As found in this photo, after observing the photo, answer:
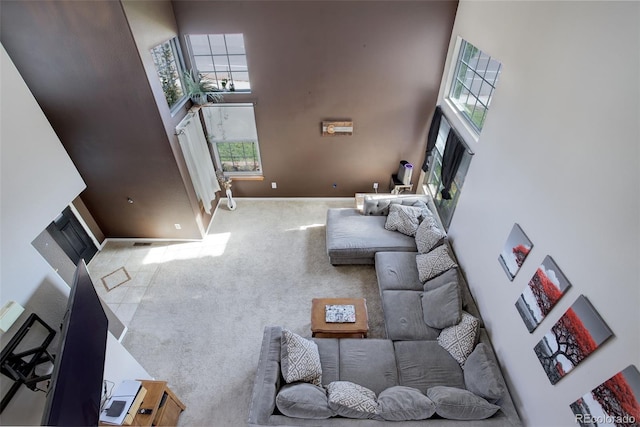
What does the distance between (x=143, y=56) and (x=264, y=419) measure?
3867 millimetres

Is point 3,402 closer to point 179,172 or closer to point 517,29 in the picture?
point 179,172

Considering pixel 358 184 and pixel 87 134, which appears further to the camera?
pixel 358 184

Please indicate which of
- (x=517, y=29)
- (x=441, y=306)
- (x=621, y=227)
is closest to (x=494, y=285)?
(x=441, y=306)

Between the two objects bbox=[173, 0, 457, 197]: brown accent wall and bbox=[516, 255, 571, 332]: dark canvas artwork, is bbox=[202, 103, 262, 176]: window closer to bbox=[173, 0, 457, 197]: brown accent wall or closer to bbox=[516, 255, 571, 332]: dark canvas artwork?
bbox=[173, 0, 457, 197]: brown accent wall

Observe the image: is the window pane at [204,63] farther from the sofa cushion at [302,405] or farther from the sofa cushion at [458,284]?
the sofa cushion at [302,405]

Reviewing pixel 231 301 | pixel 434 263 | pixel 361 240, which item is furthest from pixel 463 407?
pixel 231 301

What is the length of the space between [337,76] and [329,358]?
3826 millimetres

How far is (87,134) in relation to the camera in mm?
3986

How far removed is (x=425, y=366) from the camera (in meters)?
3.11

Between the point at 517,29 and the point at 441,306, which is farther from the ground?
the point at 517,29

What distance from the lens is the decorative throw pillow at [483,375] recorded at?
262cm

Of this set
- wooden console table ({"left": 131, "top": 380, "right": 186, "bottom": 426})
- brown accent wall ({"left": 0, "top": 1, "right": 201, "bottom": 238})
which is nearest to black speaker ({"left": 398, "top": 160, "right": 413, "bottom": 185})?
brown accent wall ({"left": 0, "top": 1, "right": 201, "bottom": 238})

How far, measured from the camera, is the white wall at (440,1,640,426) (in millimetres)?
1741

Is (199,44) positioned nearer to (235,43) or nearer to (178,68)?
(178,68)
